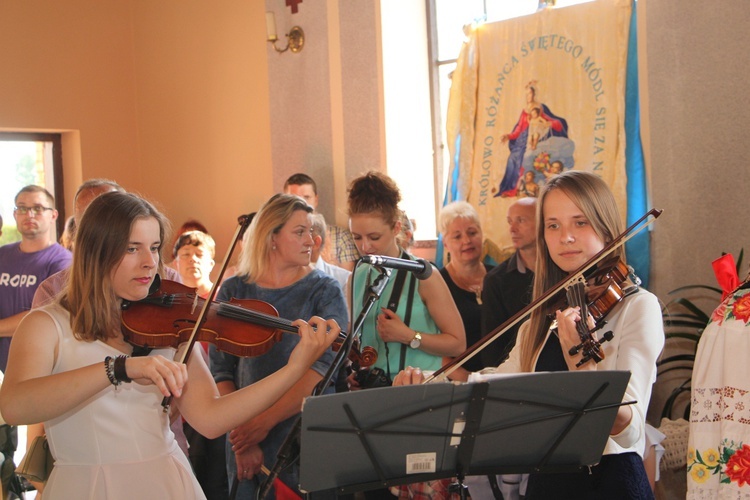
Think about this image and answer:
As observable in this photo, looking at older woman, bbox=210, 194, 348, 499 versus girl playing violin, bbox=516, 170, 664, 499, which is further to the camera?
A: older woman, bbox=210, 194, 348, 499

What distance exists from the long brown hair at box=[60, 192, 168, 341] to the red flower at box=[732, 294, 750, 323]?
157cm

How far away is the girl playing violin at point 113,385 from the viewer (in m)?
2.09

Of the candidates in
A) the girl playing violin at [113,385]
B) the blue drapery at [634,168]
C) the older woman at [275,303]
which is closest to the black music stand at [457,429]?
the girl playing violin at [113,385]

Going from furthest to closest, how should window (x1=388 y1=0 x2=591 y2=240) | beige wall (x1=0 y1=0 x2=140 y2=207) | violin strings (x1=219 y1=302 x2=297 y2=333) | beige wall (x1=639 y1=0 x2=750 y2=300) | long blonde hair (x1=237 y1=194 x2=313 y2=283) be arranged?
beige wall (x1=0 y1=0 x2=140 y2=207)
window (x1=388 y1=0 x2=591 y2=240)
beige wall (x1=639 y1=0 x2=750 y2=300)
long blonde hair (x1=237 y1=194 x2=313 y2=283)
violin strings (x1=219 y1=302 x2=297 y2=333)

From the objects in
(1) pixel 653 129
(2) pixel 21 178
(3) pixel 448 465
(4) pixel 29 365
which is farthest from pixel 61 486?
(2) pixel 21 178

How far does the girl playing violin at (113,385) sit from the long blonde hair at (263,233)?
0.78 m

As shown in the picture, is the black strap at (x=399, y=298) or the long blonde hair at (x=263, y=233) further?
Result: the black strap at (x=399, y=298)

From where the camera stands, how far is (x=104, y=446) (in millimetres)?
2123

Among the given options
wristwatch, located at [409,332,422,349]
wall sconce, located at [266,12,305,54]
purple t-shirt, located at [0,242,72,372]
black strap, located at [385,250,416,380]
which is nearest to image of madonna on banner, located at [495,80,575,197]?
wall sconce, located at [266,12,305,54]

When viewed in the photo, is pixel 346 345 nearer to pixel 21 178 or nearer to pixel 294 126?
pixel 294 126

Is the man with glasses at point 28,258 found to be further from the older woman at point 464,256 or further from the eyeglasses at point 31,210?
the older woman at point 464,256

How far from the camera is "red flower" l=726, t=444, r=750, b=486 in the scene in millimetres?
2129

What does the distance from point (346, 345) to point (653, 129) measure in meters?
2.92

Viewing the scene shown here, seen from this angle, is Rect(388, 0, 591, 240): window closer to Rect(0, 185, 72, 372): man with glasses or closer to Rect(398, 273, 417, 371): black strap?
Rect(0, 185, 72, 372): man with glasses
